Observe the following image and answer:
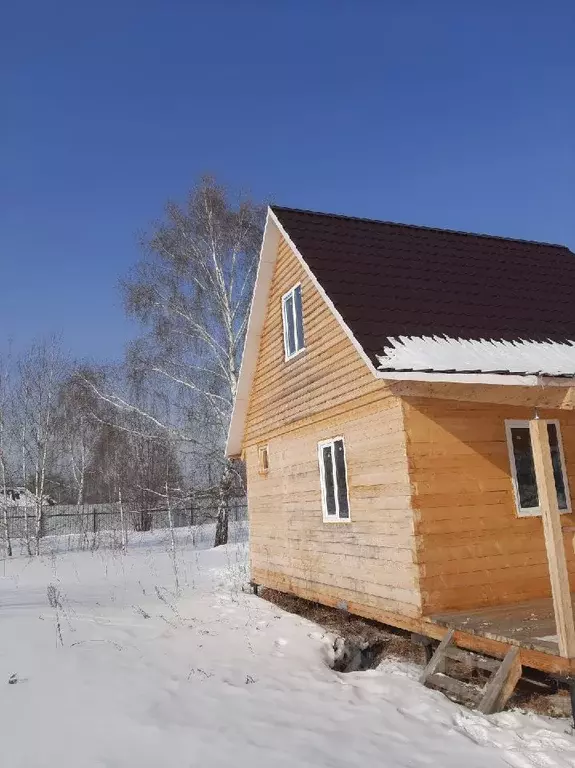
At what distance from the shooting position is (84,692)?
228 inches

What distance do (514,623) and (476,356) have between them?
3.11 metres

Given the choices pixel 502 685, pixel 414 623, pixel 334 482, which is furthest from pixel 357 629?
pixel 502 685

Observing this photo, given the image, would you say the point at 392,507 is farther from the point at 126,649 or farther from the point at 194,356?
the point at 194,356

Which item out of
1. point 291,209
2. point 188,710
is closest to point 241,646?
point 188,710

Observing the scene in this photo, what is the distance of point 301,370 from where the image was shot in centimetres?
1034

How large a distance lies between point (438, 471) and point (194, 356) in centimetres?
1240

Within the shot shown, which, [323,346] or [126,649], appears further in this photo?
[323,346]

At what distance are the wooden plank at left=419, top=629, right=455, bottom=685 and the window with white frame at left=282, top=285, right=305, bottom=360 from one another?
5288 millimetres

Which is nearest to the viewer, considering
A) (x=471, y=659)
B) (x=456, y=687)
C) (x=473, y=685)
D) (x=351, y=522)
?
(x=456, y=687)

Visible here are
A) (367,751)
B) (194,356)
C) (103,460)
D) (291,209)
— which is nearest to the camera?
(367,751)

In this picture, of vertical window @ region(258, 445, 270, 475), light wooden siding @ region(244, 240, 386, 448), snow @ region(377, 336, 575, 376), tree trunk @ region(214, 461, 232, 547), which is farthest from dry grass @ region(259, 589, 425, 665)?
tree trunk @ region(214, 461, 232, 547)

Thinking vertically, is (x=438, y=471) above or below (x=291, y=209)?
below

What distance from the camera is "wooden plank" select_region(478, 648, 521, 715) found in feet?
17.8

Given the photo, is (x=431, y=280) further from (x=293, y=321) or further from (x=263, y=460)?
(x=263, y=460)
